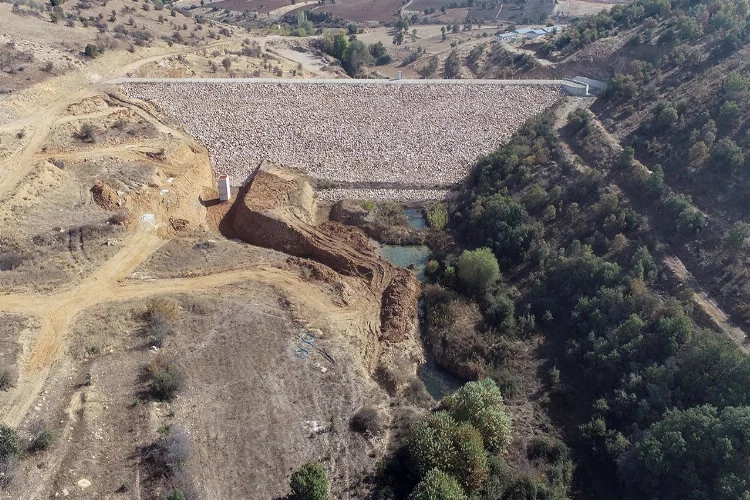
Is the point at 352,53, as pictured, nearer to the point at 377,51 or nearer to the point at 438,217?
the point at 377,51

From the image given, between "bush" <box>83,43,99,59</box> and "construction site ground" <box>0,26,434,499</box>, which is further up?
"bush" <box>83,43,99,59</box>

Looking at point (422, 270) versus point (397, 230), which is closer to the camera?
point (422, 270)

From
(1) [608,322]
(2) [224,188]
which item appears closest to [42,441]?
(2) [224,188]

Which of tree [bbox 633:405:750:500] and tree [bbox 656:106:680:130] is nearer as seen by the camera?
tree [bbox 633:405:750:500]

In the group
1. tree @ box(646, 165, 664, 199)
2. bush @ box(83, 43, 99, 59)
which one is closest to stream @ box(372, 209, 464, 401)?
tree @ box(646, 165, 664, 199)

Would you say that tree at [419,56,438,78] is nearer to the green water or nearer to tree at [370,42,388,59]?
tree at [370,42,388,59]

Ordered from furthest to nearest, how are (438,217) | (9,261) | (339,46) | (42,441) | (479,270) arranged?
(339,46) < (438,217) < (479,270) < (9,261) < (42,441)

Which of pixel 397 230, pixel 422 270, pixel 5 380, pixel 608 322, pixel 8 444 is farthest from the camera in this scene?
pixel 397 230
